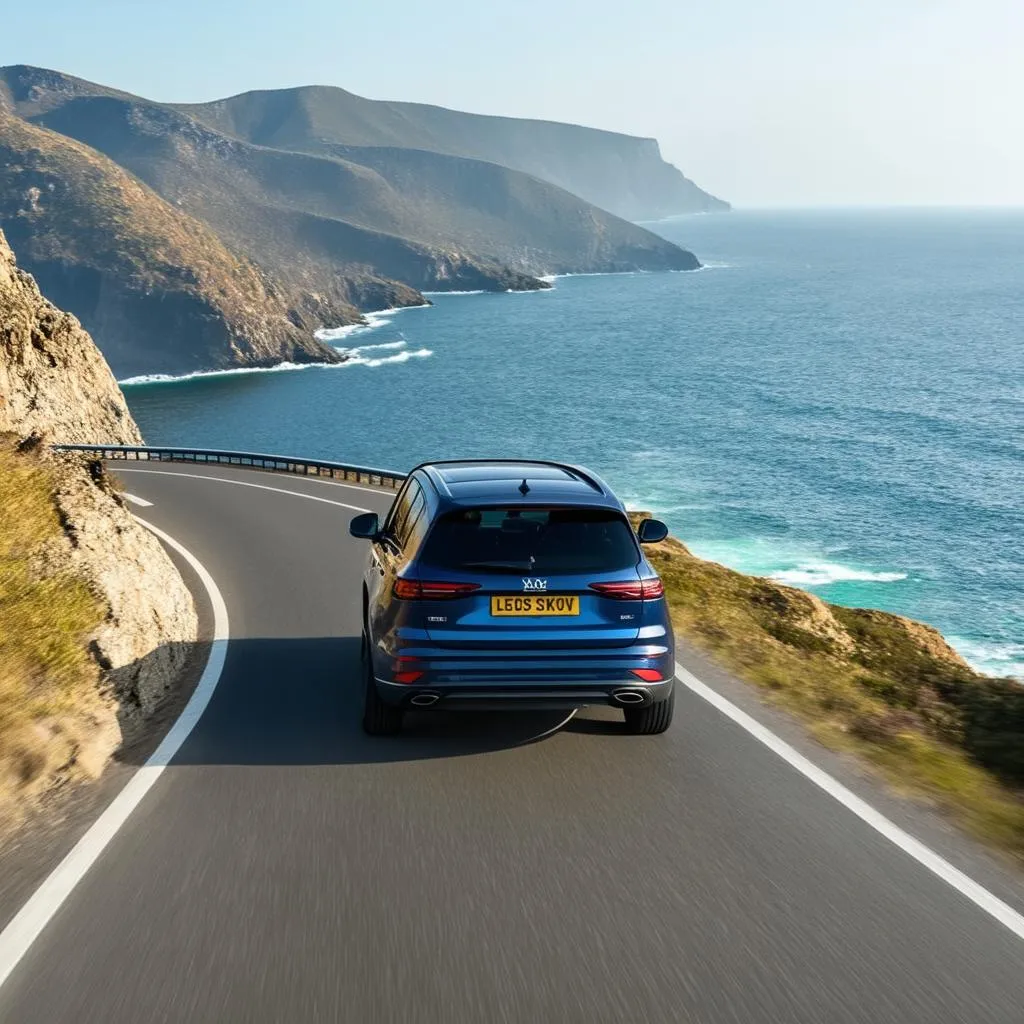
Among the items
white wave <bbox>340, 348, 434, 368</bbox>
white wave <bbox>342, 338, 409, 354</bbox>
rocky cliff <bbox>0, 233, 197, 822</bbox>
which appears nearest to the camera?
rocky cliff <bbox>0, 233, 197, 822</bbox>

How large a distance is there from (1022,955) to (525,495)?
12.0ft

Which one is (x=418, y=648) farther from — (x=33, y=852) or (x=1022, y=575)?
(x=1022, y=575)

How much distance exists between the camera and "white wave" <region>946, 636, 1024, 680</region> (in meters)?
Answer: 33.0

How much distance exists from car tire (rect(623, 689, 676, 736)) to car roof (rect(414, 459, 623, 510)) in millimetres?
1366

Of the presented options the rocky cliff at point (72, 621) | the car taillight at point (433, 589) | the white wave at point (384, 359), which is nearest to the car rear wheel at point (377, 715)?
the car taillight at point (433, 589)

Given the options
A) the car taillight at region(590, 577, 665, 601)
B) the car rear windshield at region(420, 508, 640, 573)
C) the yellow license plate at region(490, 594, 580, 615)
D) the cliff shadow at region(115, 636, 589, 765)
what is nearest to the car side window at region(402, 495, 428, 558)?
the car rear windshield at region(420, 508, 640, 573)

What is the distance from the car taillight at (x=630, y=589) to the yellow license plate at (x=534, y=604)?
0.17 meters

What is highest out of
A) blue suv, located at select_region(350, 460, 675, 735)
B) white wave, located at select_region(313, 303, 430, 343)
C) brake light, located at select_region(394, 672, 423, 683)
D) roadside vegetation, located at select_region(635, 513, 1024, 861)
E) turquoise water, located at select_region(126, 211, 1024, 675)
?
blue suv, located at select_region(350, 460, 675, 735)

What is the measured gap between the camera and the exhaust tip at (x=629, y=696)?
657 cm

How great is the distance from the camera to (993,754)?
Result: 7227 millimetres

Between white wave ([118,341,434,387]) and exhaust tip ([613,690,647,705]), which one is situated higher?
exhaust tip ([613,690,647,705])

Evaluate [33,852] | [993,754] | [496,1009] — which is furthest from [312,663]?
[496,1009]

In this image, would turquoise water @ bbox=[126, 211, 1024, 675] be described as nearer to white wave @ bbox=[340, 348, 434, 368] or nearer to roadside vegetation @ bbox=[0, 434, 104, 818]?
white wave @ bbox=[340, 348, 434, 368]

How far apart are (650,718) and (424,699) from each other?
1.61 meters
